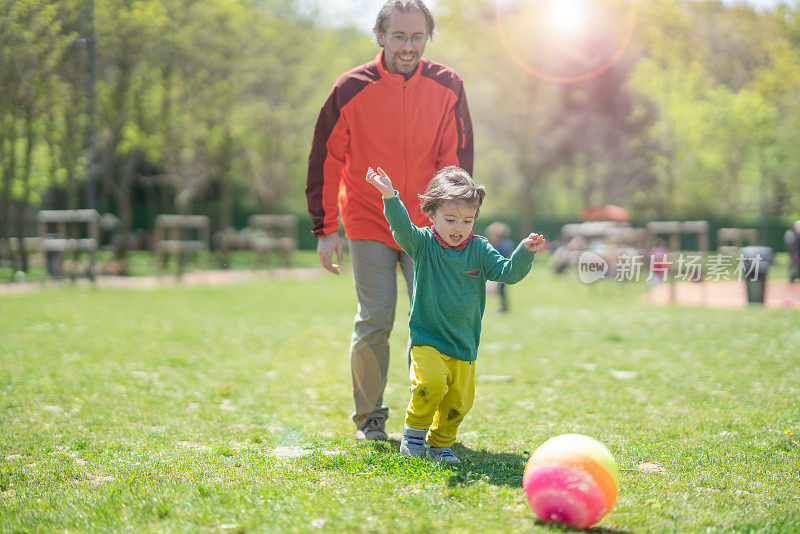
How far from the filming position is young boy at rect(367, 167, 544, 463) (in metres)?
3.93

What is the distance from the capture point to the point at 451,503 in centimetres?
334

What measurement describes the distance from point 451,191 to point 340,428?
76.9 inches

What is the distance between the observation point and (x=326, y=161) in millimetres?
4664

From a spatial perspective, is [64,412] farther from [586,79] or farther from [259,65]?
[586,79]

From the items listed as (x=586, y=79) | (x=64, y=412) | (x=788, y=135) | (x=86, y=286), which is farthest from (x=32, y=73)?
(x=586, y=79)

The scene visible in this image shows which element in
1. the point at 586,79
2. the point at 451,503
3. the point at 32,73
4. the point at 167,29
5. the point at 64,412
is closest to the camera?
the point at 451,503

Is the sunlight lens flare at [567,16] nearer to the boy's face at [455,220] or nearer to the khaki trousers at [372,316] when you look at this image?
the khaki trousers at [372,316]

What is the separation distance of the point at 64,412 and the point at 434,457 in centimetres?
292

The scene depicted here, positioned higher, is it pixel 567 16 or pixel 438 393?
pixel 567 16

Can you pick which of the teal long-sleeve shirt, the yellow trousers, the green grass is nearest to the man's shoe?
the green grass

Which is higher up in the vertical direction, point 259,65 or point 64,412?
point 259,65

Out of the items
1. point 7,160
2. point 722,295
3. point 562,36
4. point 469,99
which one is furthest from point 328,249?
point 562,36

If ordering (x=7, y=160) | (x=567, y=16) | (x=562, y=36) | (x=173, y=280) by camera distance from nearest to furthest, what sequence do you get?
(x=7, y=160)
(x=173, y=280)
(x=562, y=36)
(x=567, y=16)

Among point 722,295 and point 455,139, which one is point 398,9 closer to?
point 455,139
